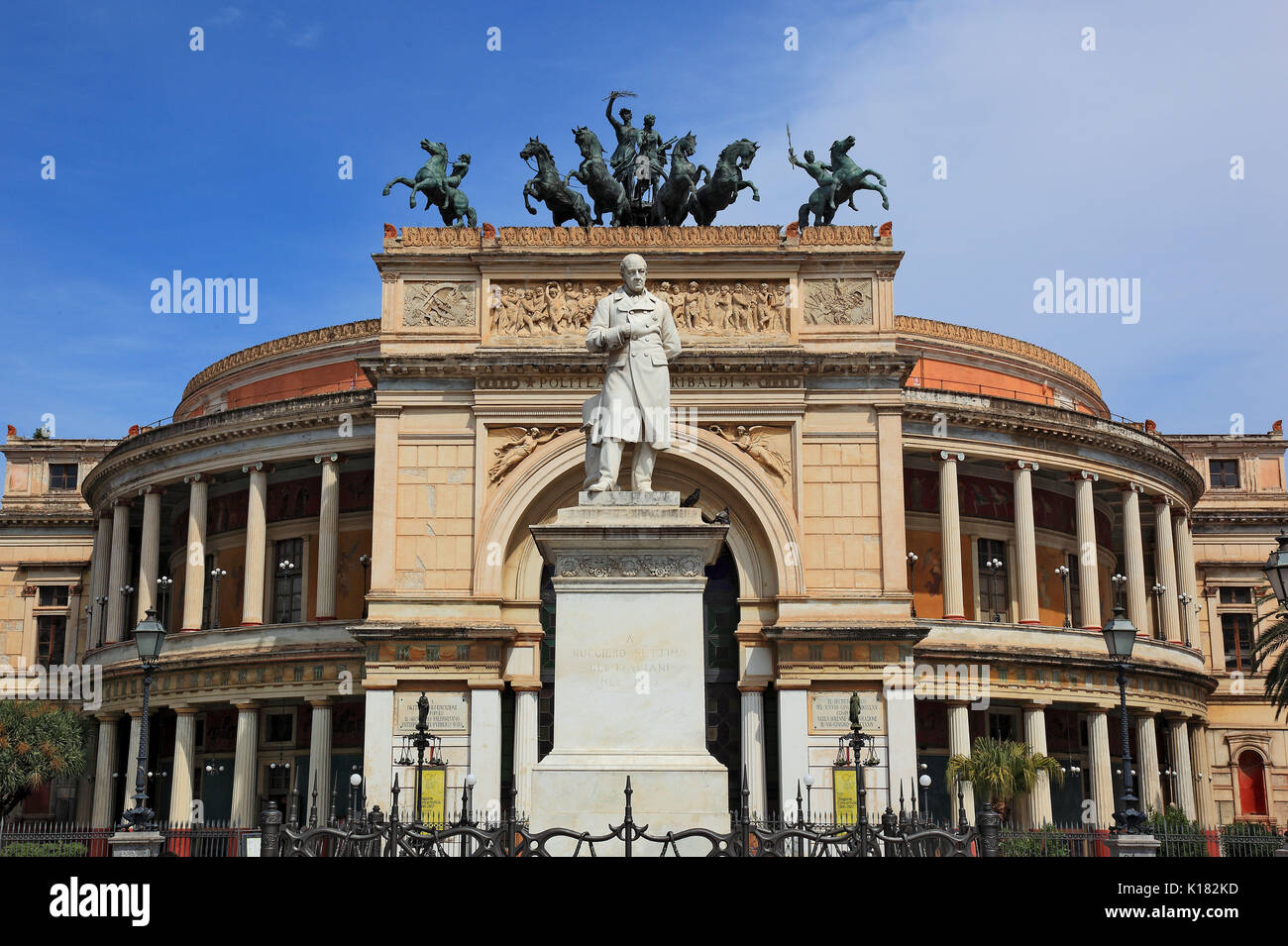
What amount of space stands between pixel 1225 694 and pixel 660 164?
35.3 meters

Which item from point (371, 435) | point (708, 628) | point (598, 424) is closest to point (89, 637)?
point (371, 435)

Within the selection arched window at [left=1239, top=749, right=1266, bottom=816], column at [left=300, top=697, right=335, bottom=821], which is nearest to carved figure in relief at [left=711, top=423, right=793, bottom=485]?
column at [left=300, top=697, right=335, bottom=821]

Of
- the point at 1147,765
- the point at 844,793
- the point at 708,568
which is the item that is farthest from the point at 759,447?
the point at 1147,765

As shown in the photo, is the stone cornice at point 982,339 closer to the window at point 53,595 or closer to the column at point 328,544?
the column at point 328,544

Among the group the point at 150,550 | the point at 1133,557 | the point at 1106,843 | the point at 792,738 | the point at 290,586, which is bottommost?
the point at 1106,843

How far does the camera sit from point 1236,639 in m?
63.4

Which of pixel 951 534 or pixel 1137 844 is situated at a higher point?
pixel 951 534

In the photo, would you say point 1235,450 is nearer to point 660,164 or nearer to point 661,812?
point 660,164

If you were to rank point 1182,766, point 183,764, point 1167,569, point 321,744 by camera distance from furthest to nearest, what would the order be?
point 1167,569 < point 1182,766 < point 183,764 < point 321,744

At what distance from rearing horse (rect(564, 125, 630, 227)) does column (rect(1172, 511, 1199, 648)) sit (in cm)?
2783

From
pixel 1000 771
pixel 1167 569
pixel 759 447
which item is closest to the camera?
pixel 1000 771

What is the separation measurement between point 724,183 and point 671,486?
10340 millimetres

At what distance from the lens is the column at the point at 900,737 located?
40.1 m

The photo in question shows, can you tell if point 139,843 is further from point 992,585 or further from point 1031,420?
point 992,585
